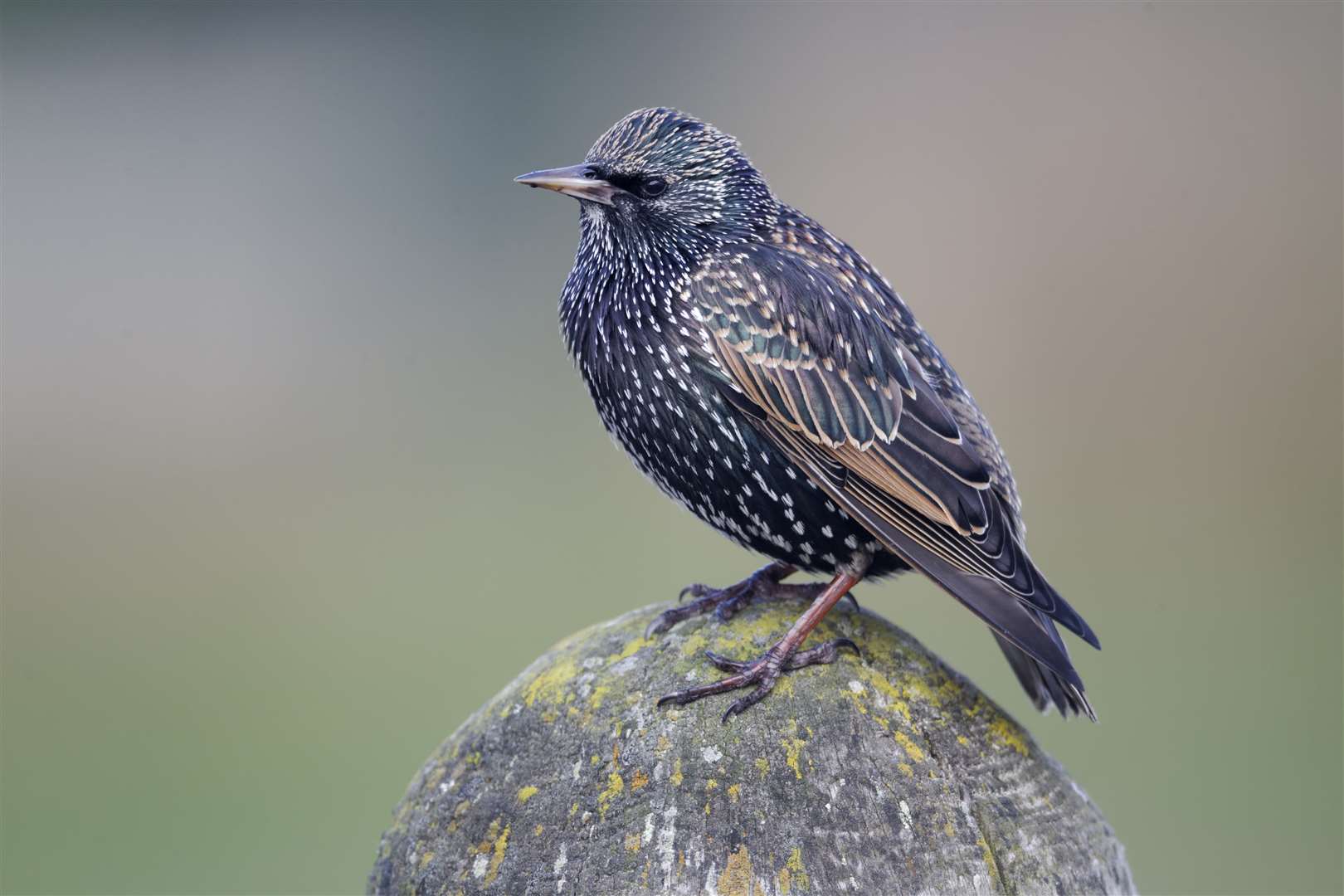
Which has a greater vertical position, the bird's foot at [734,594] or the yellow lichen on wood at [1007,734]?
the bird's foot at [734,594]

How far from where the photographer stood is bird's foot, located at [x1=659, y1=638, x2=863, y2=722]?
3.55 metres

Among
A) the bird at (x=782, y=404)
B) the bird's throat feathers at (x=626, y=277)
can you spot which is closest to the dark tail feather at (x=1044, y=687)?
the bird at (x=782, y=404)

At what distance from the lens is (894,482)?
403cm

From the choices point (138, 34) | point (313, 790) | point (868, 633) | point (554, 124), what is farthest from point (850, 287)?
point (138, 34)

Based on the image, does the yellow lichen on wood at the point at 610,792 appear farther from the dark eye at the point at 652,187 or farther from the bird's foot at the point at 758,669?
the dark eye at the point at 652,187

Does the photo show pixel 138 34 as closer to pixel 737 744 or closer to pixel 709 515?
pixel 709 515

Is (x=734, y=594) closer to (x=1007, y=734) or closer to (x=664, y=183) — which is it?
(x=1007, y=734)

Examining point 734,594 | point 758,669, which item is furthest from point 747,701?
point 734,594

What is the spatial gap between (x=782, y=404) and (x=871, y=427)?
0.26m

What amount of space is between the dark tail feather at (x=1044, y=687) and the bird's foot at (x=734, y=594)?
61cm

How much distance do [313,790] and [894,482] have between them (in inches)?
261

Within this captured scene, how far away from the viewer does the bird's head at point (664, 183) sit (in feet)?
14.5

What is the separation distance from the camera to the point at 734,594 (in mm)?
4234

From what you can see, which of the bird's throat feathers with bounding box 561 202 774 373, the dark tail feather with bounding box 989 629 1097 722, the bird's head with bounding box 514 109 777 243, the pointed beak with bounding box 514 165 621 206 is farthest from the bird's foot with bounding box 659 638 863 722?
the pointed beak with bounding box 514 165 621 206
